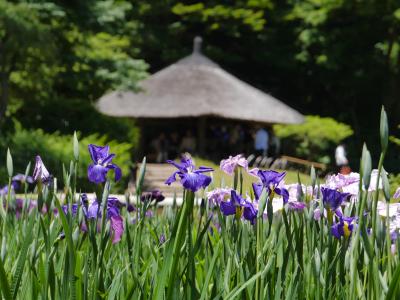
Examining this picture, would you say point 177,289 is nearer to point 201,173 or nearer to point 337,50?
point 201,173

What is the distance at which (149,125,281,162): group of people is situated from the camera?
71.8 feet

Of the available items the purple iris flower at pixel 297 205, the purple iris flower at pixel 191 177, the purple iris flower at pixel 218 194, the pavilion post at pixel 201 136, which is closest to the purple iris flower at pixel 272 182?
the purple iris flower at pixel 297 205

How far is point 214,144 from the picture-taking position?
22.8 metres

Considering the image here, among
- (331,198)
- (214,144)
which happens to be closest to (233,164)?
(331,198)

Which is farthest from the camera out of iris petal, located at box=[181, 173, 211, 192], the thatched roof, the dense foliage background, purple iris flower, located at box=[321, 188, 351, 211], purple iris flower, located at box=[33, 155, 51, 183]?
the thatched roof

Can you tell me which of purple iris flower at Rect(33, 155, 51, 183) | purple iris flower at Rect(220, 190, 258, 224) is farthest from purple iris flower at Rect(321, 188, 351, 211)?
purple iris flower at Rect(33, 155, 51, 183)

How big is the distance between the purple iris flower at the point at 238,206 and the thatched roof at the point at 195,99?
18.9 meters

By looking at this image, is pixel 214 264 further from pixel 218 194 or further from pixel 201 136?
pixel 201 136

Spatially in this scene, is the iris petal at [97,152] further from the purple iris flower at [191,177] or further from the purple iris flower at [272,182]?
the purple iris flower at [272,182]

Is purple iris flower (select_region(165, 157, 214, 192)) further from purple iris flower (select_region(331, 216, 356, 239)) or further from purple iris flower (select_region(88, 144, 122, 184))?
purple iris flower (select_region(331, 216, 356, 239))

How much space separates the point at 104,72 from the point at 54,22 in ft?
5.00

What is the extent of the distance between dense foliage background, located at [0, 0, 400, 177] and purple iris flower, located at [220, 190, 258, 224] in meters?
12.8

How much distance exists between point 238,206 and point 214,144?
2046 cm

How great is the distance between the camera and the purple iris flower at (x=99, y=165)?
80.0 inches
